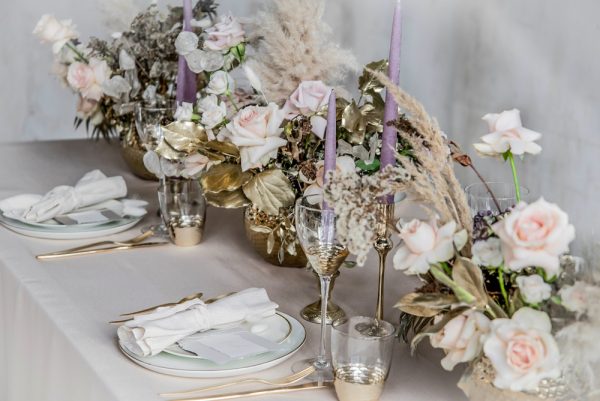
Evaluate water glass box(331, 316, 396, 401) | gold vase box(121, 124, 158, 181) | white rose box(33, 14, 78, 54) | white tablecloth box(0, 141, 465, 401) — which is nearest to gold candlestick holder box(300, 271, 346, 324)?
white tablecloth box(0, 141, 465, 401)

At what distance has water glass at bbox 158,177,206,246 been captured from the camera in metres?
1.61

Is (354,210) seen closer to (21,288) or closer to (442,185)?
(442,185)

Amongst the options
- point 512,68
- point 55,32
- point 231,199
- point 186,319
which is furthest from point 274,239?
point 55,32

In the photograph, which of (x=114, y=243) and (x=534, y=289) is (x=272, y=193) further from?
(x=534, y=289)

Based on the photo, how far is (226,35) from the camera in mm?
1610

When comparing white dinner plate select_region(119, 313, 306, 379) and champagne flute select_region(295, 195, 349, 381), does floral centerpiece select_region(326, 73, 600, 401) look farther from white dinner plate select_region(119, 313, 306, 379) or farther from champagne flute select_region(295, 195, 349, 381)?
white dinner plate select_region(119, 313, 306, 379)

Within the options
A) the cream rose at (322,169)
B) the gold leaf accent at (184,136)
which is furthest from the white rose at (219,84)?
the cream rose at (322,169)

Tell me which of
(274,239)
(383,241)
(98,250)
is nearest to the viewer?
(383,241)

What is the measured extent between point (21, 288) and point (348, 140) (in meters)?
0.57

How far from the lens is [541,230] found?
0.88m

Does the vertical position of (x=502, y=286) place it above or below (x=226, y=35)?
below

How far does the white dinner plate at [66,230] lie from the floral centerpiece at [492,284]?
2.57 feet

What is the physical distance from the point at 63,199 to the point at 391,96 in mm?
791

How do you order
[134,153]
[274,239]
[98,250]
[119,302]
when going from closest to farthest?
[119,302]
[274,239]
[98,250]
[134,153]
